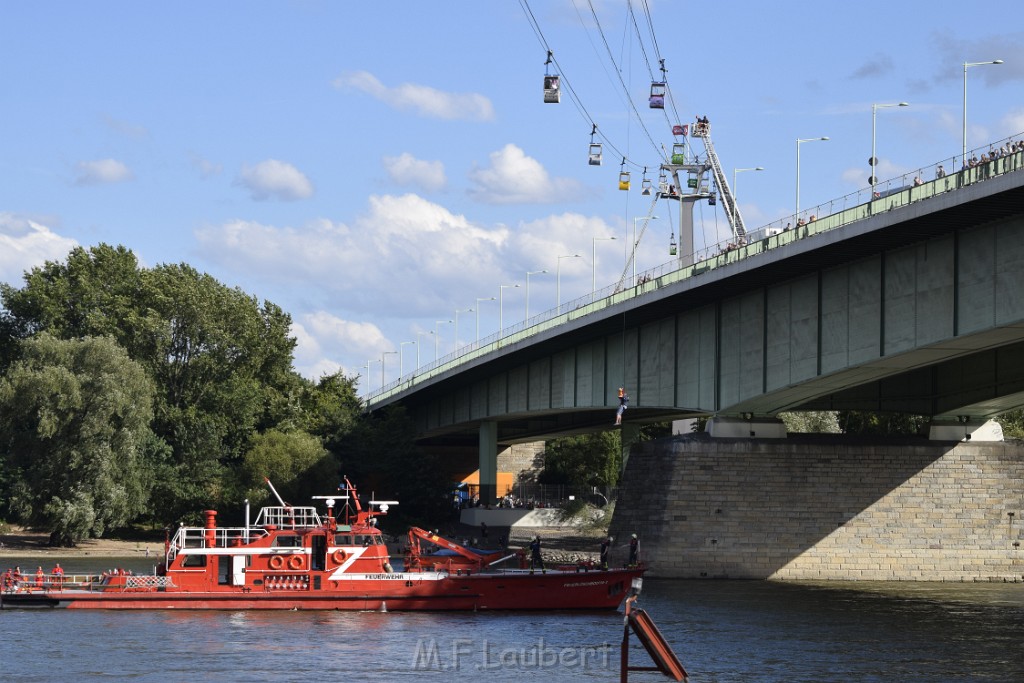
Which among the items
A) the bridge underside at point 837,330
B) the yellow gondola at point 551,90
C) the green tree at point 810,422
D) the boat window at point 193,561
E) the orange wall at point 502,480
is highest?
the yellow gondola at point 551,90

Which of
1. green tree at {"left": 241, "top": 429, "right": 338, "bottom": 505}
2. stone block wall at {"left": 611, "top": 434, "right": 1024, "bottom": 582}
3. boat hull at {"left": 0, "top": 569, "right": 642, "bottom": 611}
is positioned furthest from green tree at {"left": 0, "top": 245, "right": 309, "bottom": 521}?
boat hull at {"left": 0, "top": 569, "right": 642, "bottom": 611}

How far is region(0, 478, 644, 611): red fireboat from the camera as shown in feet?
170

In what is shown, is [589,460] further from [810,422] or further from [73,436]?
[73,436]

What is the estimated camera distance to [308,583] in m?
51.7

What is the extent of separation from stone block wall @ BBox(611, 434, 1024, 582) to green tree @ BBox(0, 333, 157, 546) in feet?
111

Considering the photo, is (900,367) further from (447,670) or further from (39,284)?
(39,284)

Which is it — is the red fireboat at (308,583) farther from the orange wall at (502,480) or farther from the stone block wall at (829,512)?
the orange wall at (502,480)

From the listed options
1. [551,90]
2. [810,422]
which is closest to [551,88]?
[551,90]

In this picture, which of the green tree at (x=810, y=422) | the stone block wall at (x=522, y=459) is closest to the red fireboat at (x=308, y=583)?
the green tree at (x=810, y=422)

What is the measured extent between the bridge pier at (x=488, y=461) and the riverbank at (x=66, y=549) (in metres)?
23.5

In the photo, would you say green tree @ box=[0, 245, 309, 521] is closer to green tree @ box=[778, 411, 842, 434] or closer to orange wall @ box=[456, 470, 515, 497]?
orange wall @ box=[456, 470, 515, 497]

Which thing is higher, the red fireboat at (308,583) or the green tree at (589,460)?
the green tree at (589,460)

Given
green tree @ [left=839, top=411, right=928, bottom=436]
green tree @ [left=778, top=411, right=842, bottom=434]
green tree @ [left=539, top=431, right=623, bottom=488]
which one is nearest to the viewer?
green tree @ [left=778, top=411, right=842, bottom=434]

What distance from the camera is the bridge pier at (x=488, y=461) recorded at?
102875mm
